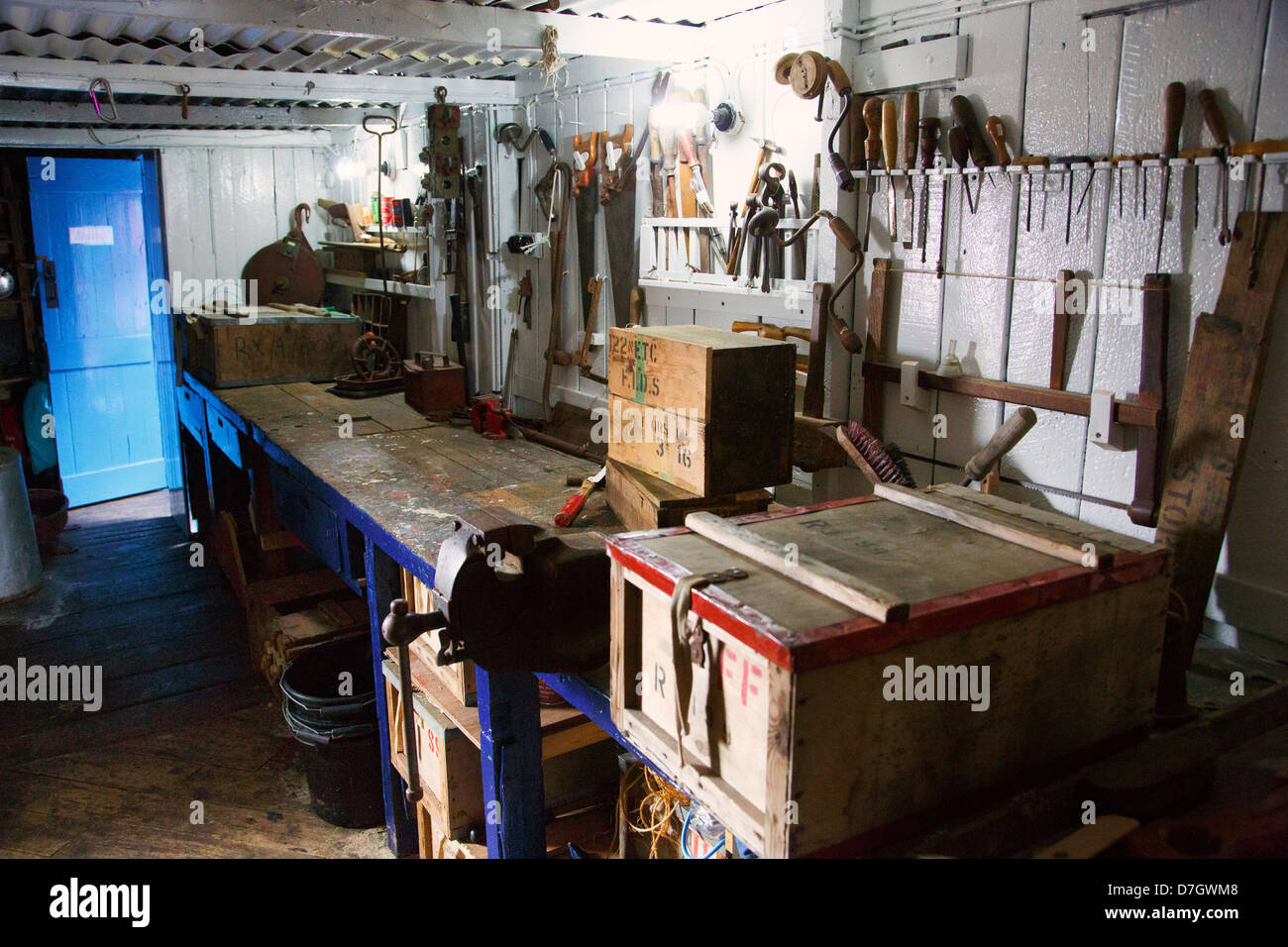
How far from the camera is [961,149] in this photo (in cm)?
235

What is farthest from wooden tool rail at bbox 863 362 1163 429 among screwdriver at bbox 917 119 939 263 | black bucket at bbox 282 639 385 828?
black bucket at bbox 282 639 385 828

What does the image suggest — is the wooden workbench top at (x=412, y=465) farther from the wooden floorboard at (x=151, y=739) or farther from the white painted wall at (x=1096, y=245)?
the wooden floorboard at (x=151, y=739)

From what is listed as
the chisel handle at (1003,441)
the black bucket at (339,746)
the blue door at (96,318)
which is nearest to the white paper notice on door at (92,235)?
the blue door at (96,318)

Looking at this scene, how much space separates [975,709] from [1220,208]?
126 cm

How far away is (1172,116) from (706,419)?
1.16m

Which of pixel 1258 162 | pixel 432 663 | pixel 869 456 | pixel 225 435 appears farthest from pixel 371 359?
pixel 1258 162

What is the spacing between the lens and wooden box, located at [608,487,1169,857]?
1.24 m

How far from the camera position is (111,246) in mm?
7020

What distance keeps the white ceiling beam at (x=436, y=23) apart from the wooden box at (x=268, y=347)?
2.04 m

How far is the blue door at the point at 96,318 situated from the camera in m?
6.73

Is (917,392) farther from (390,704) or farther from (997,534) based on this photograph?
(390,704)

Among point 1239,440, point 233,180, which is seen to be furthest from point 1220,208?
point 233,180

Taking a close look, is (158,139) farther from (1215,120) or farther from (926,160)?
(1215,120)
